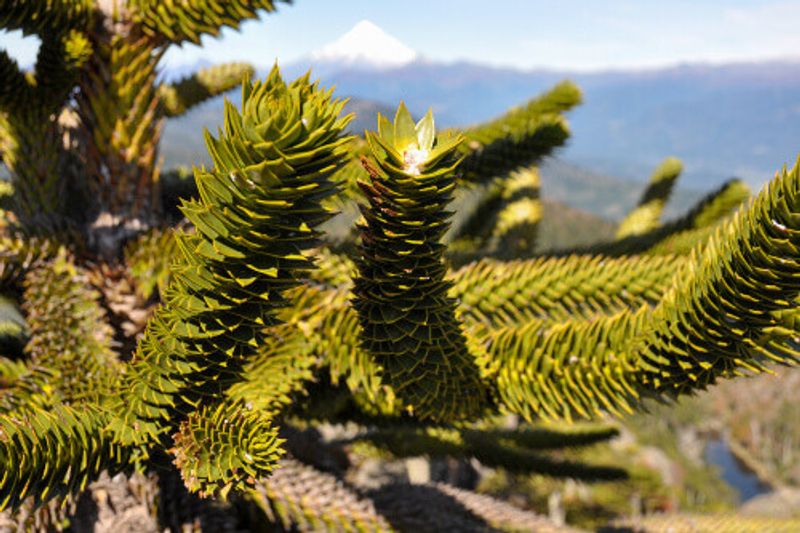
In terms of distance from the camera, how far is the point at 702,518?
2.50m

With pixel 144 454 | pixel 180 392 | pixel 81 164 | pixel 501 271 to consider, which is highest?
pixel 81 164

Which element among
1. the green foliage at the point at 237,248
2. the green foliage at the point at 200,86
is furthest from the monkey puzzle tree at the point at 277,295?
the green foliage at the point at 200,86

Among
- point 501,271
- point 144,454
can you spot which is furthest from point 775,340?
point 144,454

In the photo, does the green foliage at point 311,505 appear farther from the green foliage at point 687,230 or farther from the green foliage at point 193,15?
the green foliage at point 687,230

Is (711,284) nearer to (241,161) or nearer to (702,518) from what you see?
(241,161)

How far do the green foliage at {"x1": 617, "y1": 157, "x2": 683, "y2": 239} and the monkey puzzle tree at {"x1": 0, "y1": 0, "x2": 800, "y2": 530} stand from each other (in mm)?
1272

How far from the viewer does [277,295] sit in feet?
3.25

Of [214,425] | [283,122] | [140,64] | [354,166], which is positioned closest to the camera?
[283,122]

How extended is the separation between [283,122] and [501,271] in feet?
3.56

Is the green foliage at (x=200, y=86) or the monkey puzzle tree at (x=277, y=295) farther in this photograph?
the green foliage at (x=200, y=86)

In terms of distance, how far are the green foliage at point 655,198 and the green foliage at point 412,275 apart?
257 centimetres

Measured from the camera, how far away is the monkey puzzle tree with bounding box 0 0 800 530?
34.2 inches

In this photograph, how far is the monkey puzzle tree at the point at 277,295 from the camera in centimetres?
87

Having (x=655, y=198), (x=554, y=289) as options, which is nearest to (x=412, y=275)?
(x=554, y=289)
